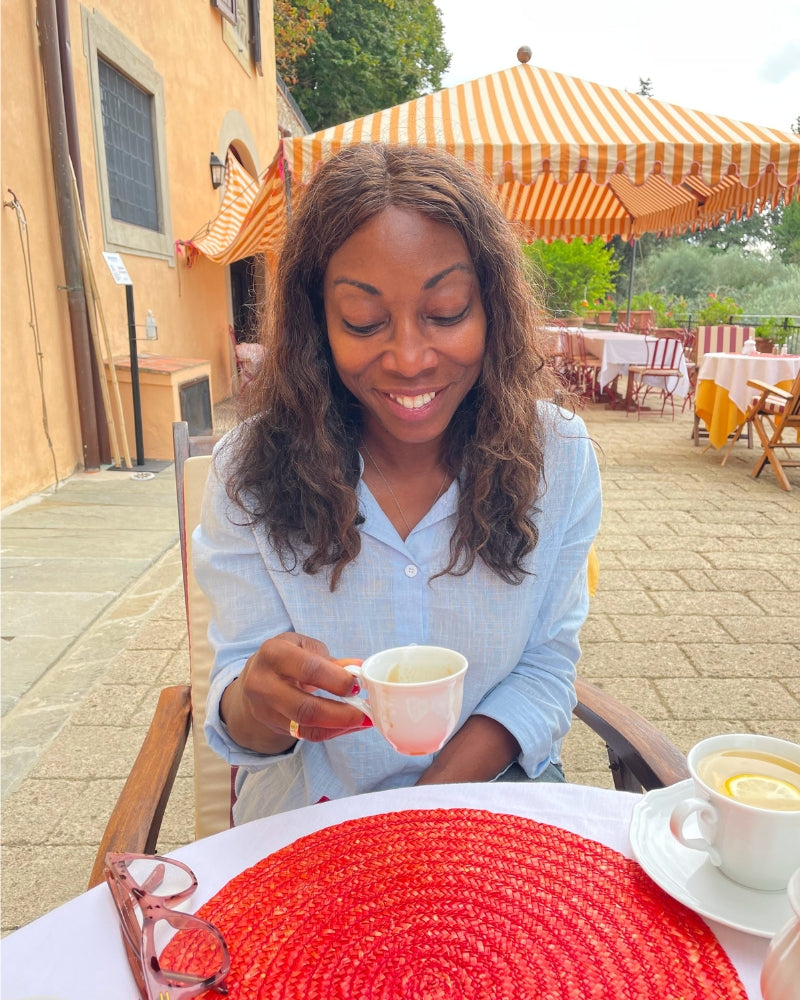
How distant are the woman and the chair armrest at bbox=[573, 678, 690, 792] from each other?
0.10 m

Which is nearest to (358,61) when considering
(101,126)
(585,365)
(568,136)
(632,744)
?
(585,365)

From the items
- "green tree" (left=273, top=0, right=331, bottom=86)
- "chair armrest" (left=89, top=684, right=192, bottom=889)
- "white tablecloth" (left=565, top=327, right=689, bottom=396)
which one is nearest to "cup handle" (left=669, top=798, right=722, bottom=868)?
"chair armrest" (left=89, top=684, right=192, bottom=889)

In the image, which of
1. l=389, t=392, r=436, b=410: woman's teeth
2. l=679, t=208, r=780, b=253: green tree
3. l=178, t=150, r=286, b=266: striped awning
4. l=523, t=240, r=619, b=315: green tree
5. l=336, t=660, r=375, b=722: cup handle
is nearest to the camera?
l=336, t=660, r=375, b=722: cup handle

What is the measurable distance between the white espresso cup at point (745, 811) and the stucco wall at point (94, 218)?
4988 mm

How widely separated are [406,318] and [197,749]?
101cm

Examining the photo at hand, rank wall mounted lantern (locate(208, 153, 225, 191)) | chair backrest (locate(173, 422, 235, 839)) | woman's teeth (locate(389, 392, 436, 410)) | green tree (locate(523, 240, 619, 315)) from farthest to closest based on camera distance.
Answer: green tree (locate(523, 240, 619, 315)), wall mounted lantern (locate(208, 153, 225, 191)), chair backrest (locate(173, 422, 235, 839)), woman's teeth (locate(389, 392, 436, 410))

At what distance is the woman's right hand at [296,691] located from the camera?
3.03ft

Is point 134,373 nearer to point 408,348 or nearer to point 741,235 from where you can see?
point 408,348

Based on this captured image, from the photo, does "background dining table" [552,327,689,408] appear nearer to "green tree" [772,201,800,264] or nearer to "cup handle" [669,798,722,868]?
"cup handle" [669,798,722,868]

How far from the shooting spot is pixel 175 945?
2.43ft

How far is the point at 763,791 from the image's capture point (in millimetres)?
786

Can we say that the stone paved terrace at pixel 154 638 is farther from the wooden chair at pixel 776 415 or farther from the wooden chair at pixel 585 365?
the wooden chair at pixel 585 365

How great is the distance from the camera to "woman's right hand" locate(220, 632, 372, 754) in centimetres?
92

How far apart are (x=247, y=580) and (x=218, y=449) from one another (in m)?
0.31
